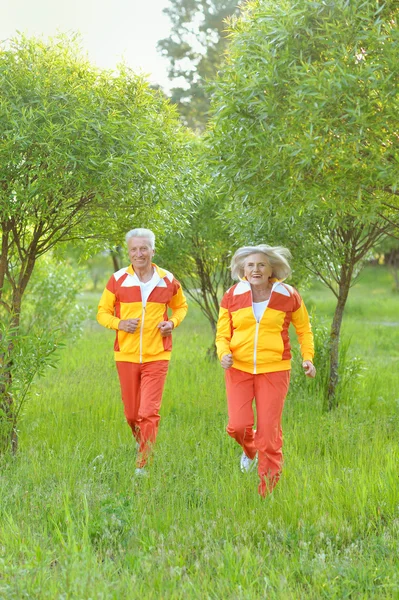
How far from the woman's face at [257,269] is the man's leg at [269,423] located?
2.46ft

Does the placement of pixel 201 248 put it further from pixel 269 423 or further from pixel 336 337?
pixel 269 423

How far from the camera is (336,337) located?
9586mm

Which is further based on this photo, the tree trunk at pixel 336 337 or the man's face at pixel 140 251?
the tree trunk at pixel 336 337

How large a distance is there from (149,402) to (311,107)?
2.88 metres

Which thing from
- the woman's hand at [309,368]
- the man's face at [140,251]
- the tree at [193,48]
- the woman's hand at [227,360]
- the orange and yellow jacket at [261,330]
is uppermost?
the tree at [193,48]

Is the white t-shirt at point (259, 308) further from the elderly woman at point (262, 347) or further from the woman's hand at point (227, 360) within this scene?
the woman's hand at point (227, 360)

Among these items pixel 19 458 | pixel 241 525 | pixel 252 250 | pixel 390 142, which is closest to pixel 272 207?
pixel 252 250

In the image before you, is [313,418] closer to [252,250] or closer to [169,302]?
[169,302]

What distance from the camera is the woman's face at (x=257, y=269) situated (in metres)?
5.71

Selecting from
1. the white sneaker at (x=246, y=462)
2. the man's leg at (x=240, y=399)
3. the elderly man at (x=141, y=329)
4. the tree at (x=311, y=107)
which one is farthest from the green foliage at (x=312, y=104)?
Answer: the white sneaker at (x=246, y=462)

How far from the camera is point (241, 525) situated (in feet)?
16.5

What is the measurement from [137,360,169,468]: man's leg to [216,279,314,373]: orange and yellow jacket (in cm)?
88

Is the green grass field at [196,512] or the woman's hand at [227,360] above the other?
the woman's hand at [227,360]

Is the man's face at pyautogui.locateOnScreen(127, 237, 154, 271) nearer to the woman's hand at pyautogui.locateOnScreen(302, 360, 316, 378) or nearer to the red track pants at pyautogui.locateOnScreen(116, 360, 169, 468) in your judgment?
the red track pants at pyautogui.locateOnScreen(116, 360, 169, 468)
